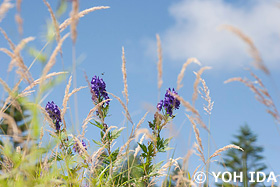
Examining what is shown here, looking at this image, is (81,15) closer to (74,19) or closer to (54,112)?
(74,19)

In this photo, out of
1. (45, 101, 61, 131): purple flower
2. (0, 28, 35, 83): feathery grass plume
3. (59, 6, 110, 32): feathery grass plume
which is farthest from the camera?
(45, 101, 61, 131): purple flower

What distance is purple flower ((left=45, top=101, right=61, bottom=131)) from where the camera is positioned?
4.04 meters

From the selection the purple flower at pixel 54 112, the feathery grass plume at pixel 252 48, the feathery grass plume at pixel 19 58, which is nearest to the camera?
the feathery grass plume at pixel 252 48

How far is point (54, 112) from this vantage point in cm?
414

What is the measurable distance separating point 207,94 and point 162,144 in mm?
691

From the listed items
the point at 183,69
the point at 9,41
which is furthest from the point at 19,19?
the point at 183,69

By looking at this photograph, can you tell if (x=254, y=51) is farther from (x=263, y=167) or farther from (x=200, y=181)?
(x=263, y=167)

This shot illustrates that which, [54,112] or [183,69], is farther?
[54,112]

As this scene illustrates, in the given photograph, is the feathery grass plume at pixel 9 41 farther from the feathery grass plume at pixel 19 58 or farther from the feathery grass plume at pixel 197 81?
the feathery grass plume at pixel 197 81

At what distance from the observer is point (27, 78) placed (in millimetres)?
2600

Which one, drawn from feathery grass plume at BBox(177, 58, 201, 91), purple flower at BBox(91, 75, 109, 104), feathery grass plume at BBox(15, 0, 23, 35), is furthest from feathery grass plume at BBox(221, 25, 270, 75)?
purple flower at BBox(91, 75, 109, 104)

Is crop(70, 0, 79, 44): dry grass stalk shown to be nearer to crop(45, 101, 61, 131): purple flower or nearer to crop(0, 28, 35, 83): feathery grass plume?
crop(0, 28, 35, 83): feathery grass plume

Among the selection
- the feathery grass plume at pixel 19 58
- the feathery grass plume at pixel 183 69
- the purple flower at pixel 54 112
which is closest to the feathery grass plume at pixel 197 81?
the feathery grass plume at pixel 183 69

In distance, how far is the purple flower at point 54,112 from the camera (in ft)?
13.3
